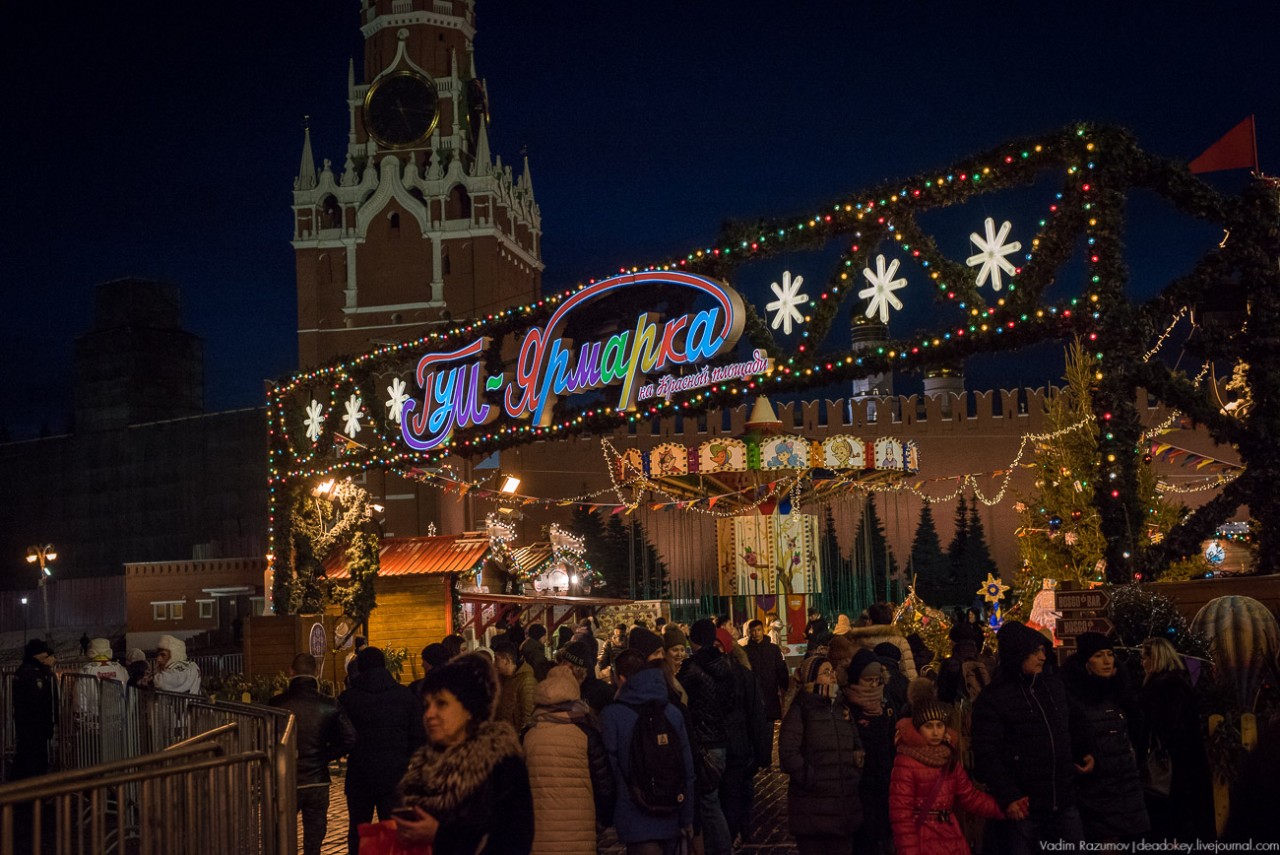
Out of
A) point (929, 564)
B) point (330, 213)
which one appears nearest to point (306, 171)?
point (330, 213)

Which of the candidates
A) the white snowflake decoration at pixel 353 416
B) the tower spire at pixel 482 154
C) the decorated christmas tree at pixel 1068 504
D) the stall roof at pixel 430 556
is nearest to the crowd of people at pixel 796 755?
the decorated christmas tree at pixel 1068 504

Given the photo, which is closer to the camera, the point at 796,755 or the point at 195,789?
the point at 195,789

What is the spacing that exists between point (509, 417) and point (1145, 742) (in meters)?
12.3

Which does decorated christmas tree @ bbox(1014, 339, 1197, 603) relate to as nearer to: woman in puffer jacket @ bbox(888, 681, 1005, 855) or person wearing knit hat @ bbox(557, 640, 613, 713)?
person wearing knit hat @ bbox(557, 640, 613, 713)

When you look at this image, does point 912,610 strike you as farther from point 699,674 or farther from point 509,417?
point 699,674

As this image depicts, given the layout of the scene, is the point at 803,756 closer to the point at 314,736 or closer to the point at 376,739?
the point at 376,739

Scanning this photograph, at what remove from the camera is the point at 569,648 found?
10945 millimetres

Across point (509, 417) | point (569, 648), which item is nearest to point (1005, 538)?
point (509, 417)

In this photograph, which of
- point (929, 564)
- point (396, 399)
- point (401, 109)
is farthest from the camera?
point (401, 109)

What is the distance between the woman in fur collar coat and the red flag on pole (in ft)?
34.1

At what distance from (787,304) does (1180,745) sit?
8827 mm

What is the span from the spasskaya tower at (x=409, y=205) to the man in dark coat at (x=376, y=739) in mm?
44112

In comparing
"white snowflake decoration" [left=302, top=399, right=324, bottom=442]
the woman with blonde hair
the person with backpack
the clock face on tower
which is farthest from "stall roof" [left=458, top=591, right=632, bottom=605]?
the clock face on tower

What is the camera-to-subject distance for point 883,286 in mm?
14586
